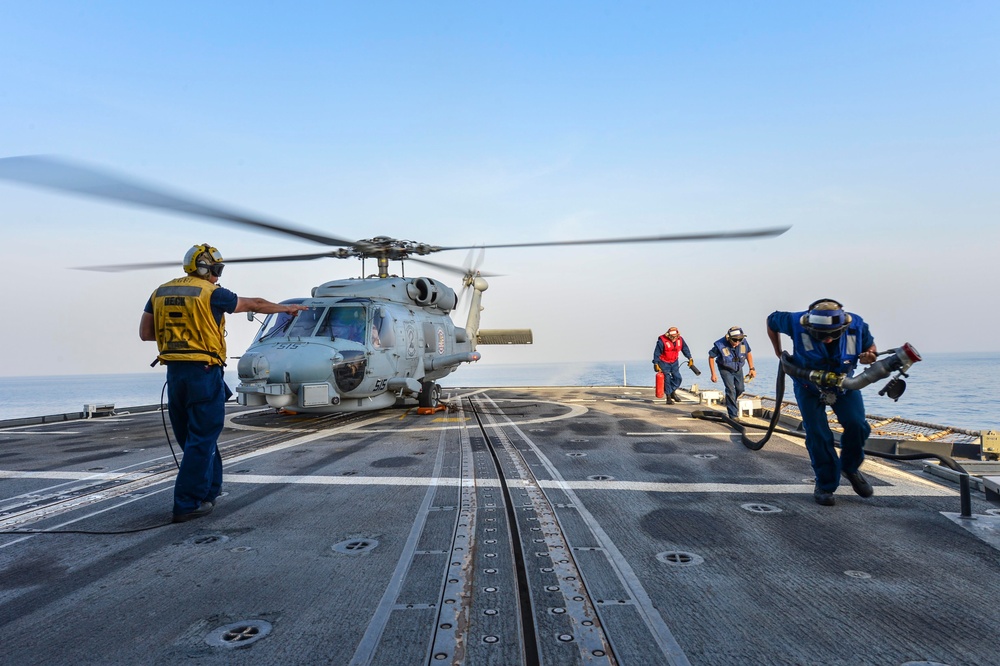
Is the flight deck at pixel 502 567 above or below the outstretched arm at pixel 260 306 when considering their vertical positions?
below

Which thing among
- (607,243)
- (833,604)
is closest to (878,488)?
(833,604)

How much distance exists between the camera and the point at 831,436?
14.2ft

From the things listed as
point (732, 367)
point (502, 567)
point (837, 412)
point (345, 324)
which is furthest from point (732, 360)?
point (502, 567)

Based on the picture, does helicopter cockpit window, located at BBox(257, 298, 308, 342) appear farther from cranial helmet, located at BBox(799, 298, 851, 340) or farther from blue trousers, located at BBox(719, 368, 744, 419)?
cranial helmet, located at BBox(799, 298, 851, 340)

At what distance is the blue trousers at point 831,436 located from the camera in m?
4.24

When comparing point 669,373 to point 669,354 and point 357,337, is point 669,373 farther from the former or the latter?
point 357,337

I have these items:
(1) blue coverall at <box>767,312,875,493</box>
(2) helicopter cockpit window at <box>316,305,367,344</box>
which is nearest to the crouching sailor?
(2) helicopter cockpit window at <box>316,305,367,344</box>

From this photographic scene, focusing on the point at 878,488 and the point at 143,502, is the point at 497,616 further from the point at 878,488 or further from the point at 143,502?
the point at 878,488

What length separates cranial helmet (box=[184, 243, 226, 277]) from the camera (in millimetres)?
4184

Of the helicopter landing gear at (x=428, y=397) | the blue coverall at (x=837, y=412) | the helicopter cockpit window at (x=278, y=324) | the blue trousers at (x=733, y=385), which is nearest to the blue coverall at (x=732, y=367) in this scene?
the blue trousers at (x=733, y=385)

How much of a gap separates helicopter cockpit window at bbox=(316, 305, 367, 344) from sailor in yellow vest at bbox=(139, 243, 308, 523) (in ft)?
19.4

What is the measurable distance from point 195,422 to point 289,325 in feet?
21.3

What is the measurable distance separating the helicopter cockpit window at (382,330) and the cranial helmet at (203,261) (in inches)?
247

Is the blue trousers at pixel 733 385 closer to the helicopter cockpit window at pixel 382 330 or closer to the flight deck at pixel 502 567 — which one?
the flight deck at pixel 502 567
